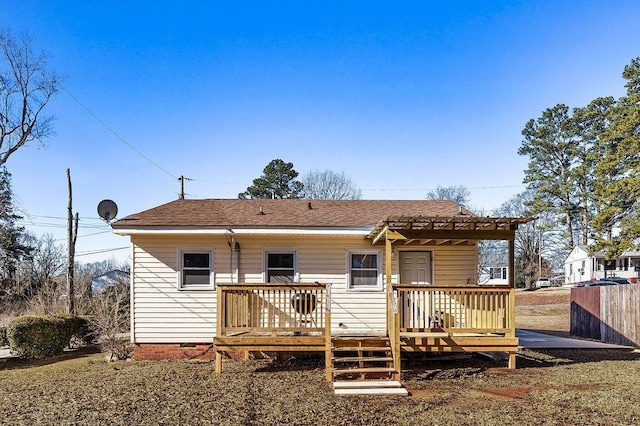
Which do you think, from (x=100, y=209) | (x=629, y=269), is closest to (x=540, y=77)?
(x=100, y=209)

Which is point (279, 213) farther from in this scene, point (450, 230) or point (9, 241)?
point (9, 241)

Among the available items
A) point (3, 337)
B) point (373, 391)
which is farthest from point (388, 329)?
point (3, 337)

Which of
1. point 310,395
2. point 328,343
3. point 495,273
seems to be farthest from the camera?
point 495,273

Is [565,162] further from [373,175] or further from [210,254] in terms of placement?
[210,254]

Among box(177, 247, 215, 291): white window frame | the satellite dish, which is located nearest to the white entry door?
box(177, 247, 215, 291): white window frame

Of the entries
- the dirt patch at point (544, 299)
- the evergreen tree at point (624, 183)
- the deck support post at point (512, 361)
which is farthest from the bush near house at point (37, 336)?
the dirt patch at point (544, 299)

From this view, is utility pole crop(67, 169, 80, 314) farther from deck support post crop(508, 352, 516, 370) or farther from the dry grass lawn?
deck support post crop(508, 352, 516, 370)

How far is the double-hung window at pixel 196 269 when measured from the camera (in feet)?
39.0

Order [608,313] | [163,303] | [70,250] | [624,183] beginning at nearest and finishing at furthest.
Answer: [163,303], [608,313], [70,250], [624,183]

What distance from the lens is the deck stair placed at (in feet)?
27.0

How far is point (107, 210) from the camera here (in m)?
13.7

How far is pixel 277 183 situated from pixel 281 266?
2916 cm

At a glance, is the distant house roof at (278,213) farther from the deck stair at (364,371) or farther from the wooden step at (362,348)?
the wooden step at (362,348)

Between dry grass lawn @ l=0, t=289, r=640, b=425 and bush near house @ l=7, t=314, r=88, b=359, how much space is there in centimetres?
298
